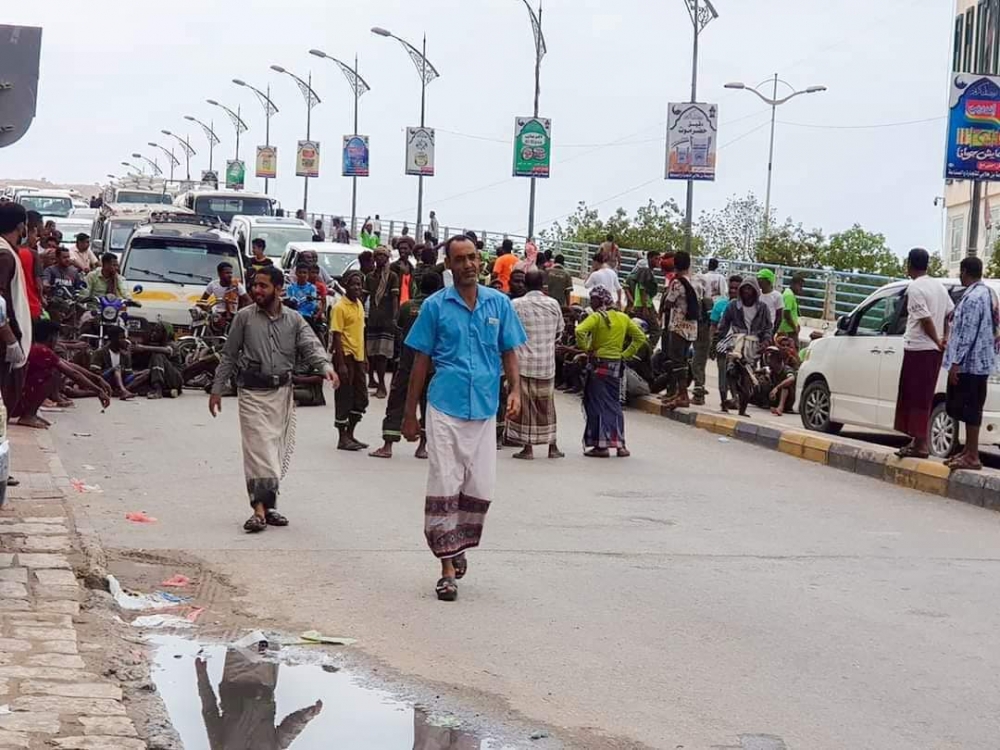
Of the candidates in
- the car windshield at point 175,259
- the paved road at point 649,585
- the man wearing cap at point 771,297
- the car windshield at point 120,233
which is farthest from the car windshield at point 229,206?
the paved road at point 649,585

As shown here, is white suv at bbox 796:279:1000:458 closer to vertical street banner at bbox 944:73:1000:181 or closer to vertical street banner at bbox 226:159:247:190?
vertical street banner at bbox 944:73:1000:181

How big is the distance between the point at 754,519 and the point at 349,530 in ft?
10.1

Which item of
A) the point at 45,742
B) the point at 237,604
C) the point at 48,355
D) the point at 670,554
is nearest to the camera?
the point at 45,742

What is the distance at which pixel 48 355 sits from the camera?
49.2ft

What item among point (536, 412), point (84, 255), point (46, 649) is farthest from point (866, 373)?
point (84, 255)

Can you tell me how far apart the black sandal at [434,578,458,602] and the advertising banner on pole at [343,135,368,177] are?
51.9 m

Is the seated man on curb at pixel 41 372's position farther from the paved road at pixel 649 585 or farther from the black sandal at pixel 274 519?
the black sandal at pixel 274 519

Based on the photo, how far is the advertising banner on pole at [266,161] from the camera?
3214 inches

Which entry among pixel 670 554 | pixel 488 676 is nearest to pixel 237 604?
pixel 488 676

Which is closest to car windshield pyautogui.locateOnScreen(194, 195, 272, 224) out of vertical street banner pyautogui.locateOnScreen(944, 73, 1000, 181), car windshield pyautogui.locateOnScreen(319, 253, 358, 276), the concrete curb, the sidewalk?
car windshield pyautogui.locateOnScreen(319, 253, 358, 276)

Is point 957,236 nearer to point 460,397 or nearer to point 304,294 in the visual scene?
point 304,294

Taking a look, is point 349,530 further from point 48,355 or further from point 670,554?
point 48,355

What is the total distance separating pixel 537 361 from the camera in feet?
50.8

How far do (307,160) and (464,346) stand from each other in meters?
61.8
